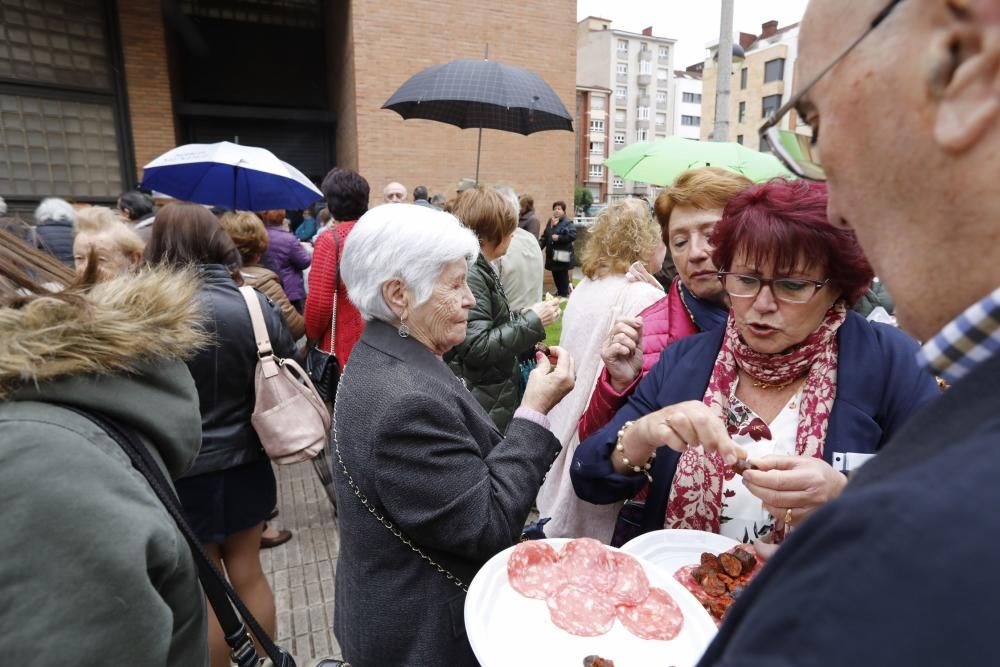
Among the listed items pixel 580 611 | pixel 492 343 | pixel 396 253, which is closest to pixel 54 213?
pixel 492 343

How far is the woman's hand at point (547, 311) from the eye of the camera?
3434 millimetres

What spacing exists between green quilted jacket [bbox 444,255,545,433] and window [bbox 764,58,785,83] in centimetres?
5647

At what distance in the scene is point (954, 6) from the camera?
49 cm

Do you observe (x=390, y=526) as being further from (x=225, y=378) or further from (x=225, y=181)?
(x=225, y=181)

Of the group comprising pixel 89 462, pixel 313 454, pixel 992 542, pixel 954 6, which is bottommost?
pixel 313 454

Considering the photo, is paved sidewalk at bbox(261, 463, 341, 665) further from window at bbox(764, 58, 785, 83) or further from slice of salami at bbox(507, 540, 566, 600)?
window at bbox(764, 58, 785, 83)

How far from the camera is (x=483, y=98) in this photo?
465 centimetres

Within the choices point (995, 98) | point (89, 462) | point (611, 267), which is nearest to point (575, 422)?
point (611, 267)

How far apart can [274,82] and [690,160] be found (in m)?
13.4

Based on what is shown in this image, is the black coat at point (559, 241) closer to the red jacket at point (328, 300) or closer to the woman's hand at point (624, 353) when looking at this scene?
the red jacket at point (328, 300)

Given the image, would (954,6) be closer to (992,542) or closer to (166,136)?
(992,542)

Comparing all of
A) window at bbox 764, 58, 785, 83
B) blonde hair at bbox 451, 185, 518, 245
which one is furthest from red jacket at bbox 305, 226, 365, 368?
window at bbox 764, 58, 785, 83

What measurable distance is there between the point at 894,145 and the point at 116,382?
1.26 meters

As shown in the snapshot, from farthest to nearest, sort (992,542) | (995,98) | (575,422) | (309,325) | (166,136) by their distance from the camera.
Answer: (166,136)
(309,325)
(575,422)
(995,98)
(992,542)
